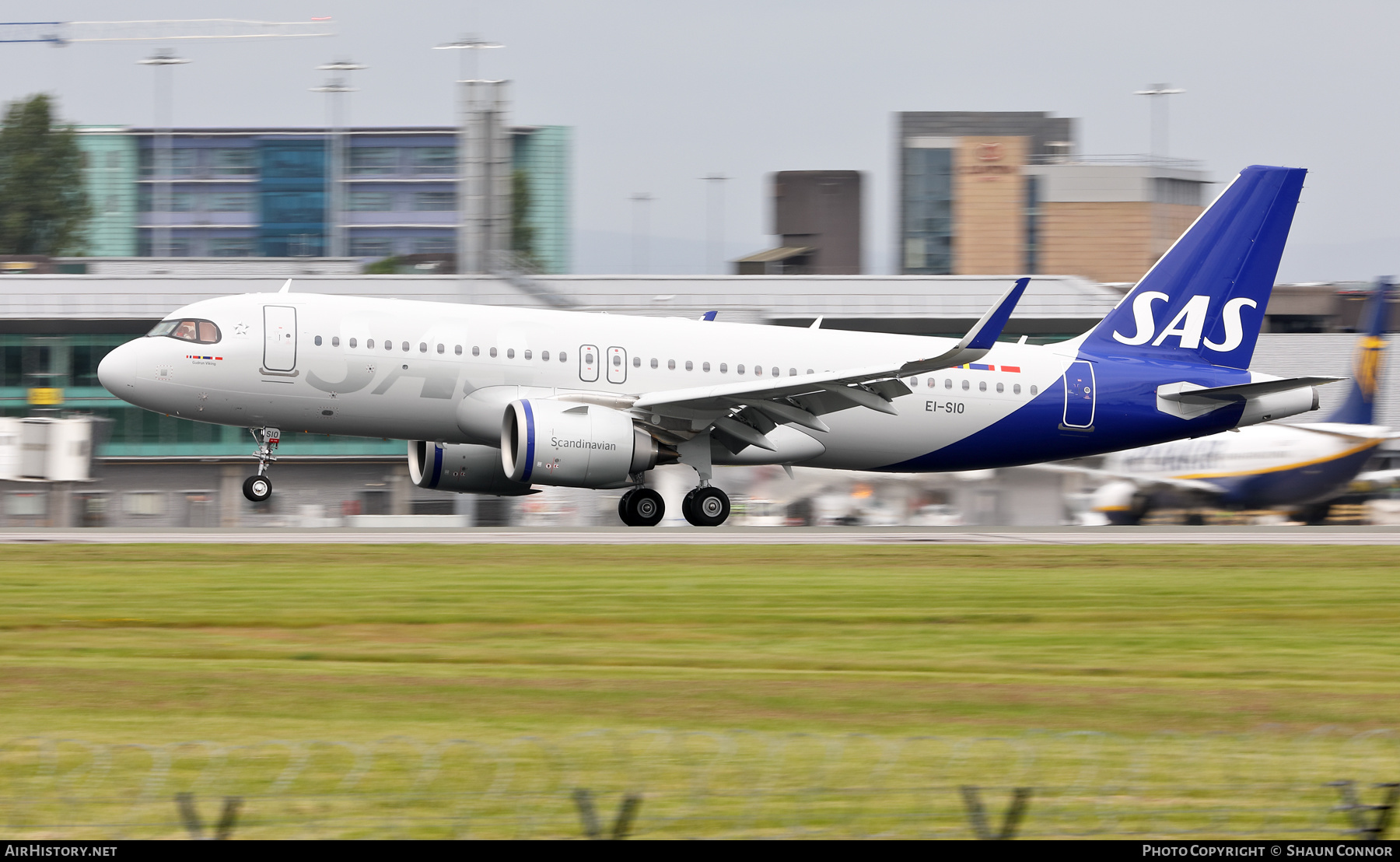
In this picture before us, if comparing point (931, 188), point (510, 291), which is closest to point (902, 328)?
point (510, 291)

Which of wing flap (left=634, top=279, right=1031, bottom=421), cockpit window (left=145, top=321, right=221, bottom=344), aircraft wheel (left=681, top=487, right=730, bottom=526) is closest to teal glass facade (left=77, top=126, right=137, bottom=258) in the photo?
cockpit window (left=145, top=321, right=221, bottom=344)

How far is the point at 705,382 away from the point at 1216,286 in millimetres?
10664

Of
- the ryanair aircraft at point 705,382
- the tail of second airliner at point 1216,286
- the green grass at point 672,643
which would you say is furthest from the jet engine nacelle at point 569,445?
the tail of second airliner at point 1216,286

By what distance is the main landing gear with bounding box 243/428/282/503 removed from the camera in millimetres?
25391

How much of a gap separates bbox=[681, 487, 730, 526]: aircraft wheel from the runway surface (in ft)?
0.70

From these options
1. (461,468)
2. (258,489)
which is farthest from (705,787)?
(461,468)

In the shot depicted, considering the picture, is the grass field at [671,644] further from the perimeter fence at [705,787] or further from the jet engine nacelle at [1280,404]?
the jet engine nacelle at [1280,404]

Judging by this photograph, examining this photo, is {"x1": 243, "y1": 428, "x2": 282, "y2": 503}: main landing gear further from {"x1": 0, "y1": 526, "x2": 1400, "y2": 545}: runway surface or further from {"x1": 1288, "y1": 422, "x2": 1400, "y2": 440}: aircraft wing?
{"x1": 1288, "y1": 422, "x2": 1400, "y2": 440}: aircraft wing

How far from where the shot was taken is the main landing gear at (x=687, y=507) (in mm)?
27391

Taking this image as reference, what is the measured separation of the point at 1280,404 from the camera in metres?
28.8

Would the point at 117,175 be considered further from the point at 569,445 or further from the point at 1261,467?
the point at 569,445

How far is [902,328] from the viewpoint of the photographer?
56.0 m

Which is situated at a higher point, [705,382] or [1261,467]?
[705,382]

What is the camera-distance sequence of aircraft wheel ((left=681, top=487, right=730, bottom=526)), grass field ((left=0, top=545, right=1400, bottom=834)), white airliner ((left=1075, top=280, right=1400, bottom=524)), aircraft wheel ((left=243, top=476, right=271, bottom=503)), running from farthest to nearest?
white airliner ((left=1075, top=280, right=1400, bottom=524)) < aircraft wheel ((left=681, top=487, right=730, bottom=526)) < aircraft wheel ((left=243, top=476, right=271, bottom=503)) < grass field ((left=0, top=545, right=1400, bottom=834))
